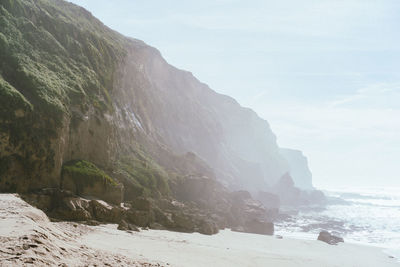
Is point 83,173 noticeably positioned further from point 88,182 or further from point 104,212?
point 104,212

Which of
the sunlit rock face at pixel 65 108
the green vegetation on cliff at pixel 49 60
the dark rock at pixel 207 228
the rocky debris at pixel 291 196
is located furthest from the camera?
the rocky debris at pixel 291 196

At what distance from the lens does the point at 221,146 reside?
13188 cm

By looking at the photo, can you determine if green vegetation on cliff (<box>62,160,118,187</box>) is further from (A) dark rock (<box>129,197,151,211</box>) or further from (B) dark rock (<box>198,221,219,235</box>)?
(B) dark rock (<box>198,221,219,235</box>)

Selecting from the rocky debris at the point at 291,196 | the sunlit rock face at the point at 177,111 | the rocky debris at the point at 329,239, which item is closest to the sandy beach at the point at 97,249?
the rocky debris at the point at 329,239

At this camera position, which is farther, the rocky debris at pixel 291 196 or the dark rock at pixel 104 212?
the rocky debris at pixel 291 196

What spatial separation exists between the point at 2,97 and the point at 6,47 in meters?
7.66

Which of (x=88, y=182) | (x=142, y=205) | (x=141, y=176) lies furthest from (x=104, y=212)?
(x=141, y=176)

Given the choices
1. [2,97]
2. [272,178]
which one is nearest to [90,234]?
[2,97]

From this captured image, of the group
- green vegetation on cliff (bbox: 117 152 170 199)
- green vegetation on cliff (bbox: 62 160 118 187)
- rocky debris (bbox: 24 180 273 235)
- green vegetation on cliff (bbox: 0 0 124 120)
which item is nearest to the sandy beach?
rocky debris (bbox: 24 180 273 235)

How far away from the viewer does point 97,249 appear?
14.4 meters

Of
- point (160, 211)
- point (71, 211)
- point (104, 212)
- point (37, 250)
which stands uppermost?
point (37, 250)

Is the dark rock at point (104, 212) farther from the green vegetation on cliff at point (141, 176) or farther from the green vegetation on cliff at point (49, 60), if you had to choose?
the green vegetation on cliff at point (141, 176)

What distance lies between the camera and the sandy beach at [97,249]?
982cm

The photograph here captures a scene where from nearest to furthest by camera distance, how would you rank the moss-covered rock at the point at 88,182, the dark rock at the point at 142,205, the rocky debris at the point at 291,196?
the moss-covered rock at the point at 88,182
the dark rock at the point at 142,205
the rocky debris at the point at 291,196
